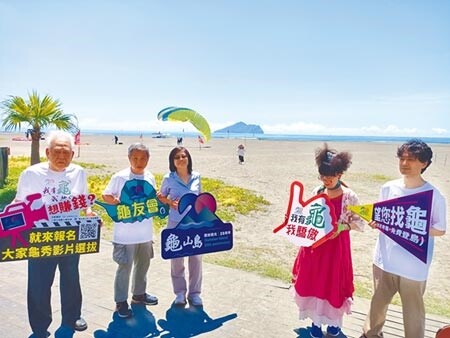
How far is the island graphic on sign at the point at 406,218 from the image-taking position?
10.9 ft

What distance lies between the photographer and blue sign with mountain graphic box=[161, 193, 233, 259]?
4.08 meters

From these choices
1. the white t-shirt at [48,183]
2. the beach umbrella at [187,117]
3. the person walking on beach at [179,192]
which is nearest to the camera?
the white t-shirt at [48,183]

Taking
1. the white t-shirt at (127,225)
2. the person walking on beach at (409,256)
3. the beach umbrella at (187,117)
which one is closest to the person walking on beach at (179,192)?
the white t-shirt at (127,225)

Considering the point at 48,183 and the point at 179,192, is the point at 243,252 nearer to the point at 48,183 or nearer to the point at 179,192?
the point at 179,192

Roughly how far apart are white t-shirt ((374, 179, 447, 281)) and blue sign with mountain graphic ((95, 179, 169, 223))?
2426mm

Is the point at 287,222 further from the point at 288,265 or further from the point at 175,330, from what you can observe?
the point at 288,265

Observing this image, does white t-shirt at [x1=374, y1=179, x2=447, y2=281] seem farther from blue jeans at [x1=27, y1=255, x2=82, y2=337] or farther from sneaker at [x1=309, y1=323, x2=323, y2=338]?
blue jeans at [x1=27, y1=255, x2=82, y2=337]

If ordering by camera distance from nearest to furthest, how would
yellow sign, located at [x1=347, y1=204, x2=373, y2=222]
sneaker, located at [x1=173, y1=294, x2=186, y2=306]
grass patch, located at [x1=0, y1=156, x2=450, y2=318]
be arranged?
yellow sign, located at [x1=347, y1=204, x2=373, y2=222] → sneaker, located at [x1=173, y1=294, x2=186, y2=306] → grass patch, located at [x1=0, y1=156, x2=450, y2=318]

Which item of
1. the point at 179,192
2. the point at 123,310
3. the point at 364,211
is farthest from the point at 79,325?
the point at 364,211

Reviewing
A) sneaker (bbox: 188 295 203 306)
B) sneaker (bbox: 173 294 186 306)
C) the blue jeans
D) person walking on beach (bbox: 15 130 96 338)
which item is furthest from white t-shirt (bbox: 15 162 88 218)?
sneaker (bbox: 188 295 203 306)

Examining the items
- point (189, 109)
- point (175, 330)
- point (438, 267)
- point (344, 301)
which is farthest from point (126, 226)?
point (438, 267)

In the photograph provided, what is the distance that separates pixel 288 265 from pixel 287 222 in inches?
118

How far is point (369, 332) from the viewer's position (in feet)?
12.8

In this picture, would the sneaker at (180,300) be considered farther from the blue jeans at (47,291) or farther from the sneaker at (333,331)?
the sneaker at (333,331)
